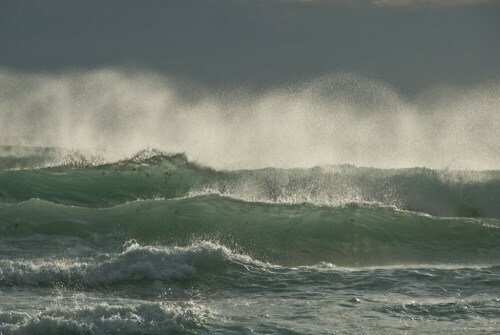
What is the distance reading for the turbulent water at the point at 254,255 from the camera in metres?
9.09

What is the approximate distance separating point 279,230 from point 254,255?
164 centimetres

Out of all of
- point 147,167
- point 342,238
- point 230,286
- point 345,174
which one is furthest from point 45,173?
point 230,286

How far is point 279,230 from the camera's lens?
48.4 ft

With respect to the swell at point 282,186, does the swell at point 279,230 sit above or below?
below

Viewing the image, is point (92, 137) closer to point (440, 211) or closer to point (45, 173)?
point (45, 173)

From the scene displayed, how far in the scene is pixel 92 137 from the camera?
1216 inches

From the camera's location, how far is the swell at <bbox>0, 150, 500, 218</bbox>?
19375 mm

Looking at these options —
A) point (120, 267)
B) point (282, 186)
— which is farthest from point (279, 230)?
point (282, 186)

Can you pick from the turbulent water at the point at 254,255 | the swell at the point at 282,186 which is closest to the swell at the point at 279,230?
the turbulent water at the point at 254,255

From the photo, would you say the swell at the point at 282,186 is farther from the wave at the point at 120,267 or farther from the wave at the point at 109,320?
the wave at the point at 109,320

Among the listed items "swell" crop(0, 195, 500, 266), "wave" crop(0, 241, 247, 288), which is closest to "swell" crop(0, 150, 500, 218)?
"swell" crop(0, 195, 500, 266)

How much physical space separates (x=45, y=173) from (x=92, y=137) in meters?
9.80

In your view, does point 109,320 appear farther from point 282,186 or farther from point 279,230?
point 282,186

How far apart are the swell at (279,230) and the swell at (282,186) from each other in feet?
8.23
